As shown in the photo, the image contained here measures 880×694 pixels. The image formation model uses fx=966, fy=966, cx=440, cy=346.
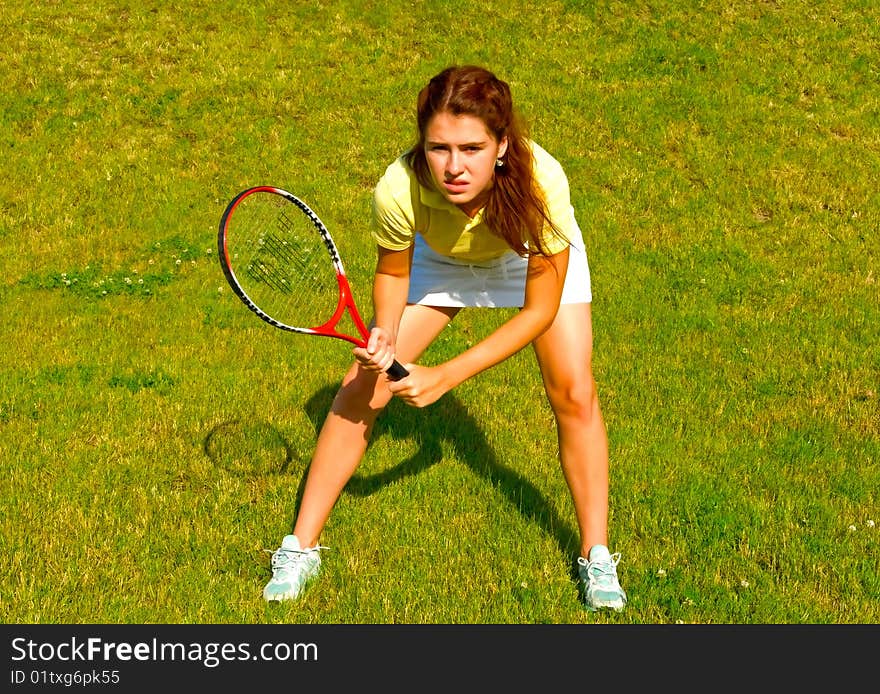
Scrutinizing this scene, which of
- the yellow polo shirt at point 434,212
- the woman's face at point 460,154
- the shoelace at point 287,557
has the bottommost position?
the shoelace at point 287,557

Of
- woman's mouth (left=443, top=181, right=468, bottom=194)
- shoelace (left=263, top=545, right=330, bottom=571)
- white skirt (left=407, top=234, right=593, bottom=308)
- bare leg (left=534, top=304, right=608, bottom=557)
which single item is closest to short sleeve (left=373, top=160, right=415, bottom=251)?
woman's mouth (left=443, top=181, right=468, bottom=194)

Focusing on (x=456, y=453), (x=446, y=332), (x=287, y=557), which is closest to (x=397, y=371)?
(x=287, y=557)

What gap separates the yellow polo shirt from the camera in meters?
4.52

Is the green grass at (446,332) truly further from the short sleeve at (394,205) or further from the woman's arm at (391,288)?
the short sleeve at (394,205)

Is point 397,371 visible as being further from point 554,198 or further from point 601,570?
point 601,570

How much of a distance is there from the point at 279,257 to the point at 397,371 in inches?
56.5

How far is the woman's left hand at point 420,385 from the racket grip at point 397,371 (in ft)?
0.09

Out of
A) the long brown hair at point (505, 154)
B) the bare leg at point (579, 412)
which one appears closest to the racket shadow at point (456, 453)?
the bare leg at point (579, 412)

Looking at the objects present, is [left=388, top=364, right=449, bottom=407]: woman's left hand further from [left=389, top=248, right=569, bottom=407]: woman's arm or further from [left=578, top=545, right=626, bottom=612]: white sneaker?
[left=578, top=545, right=626, bottom=612]: white sneaker

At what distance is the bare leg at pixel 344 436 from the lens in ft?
16.6

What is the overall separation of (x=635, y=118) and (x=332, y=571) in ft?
32.1

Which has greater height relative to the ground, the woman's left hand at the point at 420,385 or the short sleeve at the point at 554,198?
the short sleeve at the point at 554,198

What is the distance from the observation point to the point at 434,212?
4672 mm

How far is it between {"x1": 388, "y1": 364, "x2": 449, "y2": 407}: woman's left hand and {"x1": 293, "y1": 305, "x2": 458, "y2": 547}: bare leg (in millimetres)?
629
